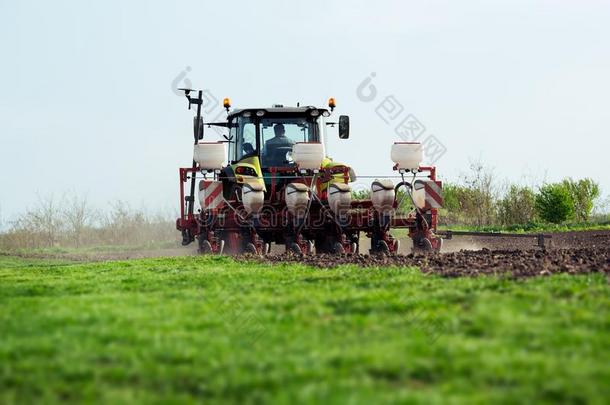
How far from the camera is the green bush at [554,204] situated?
27.7 m

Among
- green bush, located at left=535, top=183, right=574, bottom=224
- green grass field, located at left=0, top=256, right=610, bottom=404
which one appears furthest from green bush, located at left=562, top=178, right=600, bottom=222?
green grass field, located at left=0, top=256, right=610, bottom=404

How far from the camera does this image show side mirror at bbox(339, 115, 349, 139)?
55.5 feet

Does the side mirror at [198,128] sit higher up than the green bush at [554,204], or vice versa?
the side mirror at [198,128]

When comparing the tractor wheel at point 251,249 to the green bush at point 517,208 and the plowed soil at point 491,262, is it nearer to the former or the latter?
the plowed soil at point 491,262

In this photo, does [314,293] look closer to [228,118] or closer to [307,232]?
[307,232]

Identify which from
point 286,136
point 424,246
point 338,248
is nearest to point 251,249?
point 338,248

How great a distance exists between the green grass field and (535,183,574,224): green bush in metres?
20.4

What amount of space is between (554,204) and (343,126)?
13404 millimetres

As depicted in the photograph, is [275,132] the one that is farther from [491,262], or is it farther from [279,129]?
[491,262]

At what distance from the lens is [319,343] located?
5.22m

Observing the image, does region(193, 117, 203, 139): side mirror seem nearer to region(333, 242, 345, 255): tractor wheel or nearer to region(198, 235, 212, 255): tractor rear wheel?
region(198, 235, 212, 255): tractor rear wheel

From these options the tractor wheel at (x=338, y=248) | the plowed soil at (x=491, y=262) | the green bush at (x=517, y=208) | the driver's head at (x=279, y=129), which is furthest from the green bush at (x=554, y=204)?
the plowed soil at (x=491, y=262)

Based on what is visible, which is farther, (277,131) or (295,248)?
(277,131)

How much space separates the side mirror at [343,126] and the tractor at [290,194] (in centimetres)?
2
